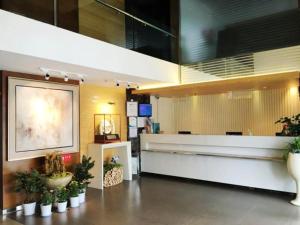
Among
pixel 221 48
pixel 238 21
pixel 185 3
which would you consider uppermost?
pixel 185 3

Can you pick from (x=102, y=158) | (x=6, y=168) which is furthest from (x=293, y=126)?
(x=6, y=168)

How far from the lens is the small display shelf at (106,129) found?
250 inches

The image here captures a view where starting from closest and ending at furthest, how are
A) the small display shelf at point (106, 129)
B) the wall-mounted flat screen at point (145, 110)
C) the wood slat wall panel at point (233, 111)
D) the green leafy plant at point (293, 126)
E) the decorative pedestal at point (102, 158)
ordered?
the green leafy plant at point (293, 126) → the decorative pedestal at point (102, 158) → the small display shelf at point (106, 129) → the wall-mounted flat screen at point (145, 110) → the wood slat wall panel at point (233, 111)

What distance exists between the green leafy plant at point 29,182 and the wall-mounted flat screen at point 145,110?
352cm

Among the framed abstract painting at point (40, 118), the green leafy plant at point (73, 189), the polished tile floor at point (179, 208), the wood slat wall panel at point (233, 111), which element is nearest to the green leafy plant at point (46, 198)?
the polished tile floor at point (179, 208)

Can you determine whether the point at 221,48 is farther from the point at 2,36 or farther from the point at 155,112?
the point at 2,36

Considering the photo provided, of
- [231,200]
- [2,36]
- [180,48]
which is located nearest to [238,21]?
[180,48]

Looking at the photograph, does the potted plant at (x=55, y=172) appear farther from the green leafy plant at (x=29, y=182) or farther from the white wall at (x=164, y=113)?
the white wall at (x=164, y=113)

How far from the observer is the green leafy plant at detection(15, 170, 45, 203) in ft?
14.5

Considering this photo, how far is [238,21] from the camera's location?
6.43 m

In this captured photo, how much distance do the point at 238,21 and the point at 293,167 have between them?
367 centimetres

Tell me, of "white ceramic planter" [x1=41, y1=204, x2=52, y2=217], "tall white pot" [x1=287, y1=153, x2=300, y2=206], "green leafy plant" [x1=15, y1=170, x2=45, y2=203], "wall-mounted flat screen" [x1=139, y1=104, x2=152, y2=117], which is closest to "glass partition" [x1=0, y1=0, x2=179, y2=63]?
"wall-mounted flat screen" [x1=139, y1=104, x2=152, y2=117]

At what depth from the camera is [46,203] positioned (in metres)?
4.40

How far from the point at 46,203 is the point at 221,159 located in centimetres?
368
